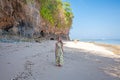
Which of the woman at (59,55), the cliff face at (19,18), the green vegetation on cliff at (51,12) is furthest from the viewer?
the green vegetation on cliff at (51,12)

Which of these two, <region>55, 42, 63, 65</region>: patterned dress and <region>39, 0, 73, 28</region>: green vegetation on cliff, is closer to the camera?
<region>55, 42, 63, 65</region>: patterned dress

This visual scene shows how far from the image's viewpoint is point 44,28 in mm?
42656

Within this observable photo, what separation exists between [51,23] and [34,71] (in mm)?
39590

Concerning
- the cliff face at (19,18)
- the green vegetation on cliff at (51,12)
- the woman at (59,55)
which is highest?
the green vegetation on cliff at (51,12)

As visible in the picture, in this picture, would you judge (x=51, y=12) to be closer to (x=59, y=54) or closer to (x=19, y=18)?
Answer: (x=19, y=18)

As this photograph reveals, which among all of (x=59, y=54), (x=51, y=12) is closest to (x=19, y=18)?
(x=51, y=12)

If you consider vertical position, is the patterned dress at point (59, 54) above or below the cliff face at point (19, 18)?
below

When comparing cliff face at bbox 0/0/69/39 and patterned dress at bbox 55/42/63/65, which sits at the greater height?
cliff face at bbox 0/0/69/39

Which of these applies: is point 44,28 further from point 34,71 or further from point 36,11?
point 34,71

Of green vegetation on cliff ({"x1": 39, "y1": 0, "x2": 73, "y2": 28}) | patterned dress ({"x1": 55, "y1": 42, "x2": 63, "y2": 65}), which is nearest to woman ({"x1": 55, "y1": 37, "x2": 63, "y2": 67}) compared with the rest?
patterned dress ({"x1": 55, "y1": 42, "x2": 63, "y2": 65})

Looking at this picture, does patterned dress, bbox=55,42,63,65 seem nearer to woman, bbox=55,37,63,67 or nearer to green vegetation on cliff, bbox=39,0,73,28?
woman, bbox=55,37,63,67

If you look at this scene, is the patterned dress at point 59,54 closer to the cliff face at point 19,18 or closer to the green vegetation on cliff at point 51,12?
the cliff face at point 19,18

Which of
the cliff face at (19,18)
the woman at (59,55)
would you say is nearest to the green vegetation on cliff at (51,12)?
the cliff face at (19,18)

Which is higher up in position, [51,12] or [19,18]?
[51,12]
